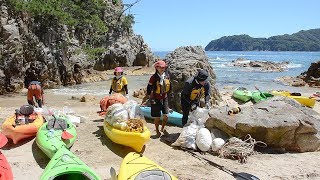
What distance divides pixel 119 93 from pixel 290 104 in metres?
4.46

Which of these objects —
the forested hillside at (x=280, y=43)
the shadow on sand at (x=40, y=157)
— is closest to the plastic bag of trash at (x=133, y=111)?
the shadow on sand at (x=40, y=157)

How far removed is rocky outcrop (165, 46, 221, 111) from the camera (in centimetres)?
1069

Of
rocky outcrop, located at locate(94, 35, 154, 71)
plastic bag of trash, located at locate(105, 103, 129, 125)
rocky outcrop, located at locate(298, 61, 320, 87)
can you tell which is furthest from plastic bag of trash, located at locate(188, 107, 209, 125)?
rocky outcrop, located at locate(94, 35, 154, 71)

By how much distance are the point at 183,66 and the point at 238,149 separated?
4.12m

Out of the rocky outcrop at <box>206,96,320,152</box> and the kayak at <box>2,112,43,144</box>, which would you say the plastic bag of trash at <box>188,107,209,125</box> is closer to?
the rocky outcrop at <box>206,96,320,152</box>

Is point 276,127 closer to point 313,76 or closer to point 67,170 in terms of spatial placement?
point 67,170

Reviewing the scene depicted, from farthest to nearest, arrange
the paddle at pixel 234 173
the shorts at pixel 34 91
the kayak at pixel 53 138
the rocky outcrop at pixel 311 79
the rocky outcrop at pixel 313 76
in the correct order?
the rocky outcrop at pixel 313 76
the rocky outcrop at pixel 311 79
the shorts at pixel 34 91
the kayak at pixel 53 138
the paddle at pixel 234 173

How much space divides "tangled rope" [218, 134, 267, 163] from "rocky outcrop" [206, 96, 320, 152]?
0.29 meters

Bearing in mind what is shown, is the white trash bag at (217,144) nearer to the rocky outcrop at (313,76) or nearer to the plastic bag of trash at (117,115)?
the plastic bag of trash at (117,115)

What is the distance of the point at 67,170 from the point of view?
5.23 meters

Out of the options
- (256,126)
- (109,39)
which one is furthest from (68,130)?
(109,39)

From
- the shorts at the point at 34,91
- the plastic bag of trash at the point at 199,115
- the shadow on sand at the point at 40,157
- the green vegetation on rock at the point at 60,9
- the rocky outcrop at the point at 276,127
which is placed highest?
the green vegetation on rock at the point at 60,9

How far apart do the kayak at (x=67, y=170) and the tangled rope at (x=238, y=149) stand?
3122 millimetres

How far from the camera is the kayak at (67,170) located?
517cm
